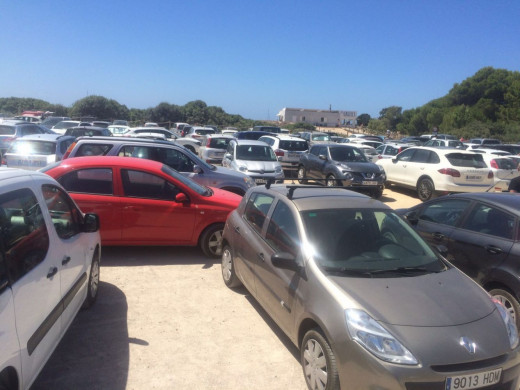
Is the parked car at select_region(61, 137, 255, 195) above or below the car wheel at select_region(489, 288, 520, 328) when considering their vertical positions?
above

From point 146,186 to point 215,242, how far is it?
1.40 m

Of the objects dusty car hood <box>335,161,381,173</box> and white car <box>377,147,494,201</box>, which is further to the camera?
dusty car hood <box>335,161,381,173</box>

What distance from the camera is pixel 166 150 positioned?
376 inches

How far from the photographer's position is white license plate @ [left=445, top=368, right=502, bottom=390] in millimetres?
2695

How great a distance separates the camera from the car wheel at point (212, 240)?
21.4 ft

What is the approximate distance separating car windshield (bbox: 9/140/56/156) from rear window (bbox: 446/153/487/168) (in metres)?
11.5

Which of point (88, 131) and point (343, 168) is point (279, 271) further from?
point (88, 131)

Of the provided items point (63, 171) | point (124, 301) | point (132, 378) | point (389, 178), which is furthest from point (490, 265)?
point (389, 178)

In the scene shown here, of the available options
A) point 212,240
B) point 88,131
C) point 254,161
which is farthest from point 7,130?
point 212,240

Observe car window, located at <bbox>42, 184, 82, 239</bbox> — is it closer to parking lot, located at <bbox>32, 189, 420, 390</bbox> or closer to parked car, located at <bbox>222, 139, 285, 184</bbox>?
parking lot, located at <bbox>32, 189, 420, 390</bbox>

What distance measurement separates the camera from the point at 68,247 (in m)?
3.68

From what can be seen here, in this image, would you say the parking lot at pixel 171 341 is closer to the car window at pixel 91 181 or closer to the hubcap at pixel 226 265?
the hubcap at pixel 226 265

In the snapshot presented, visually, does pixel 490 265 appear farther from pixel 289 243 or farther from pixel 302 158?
pixel 302 158

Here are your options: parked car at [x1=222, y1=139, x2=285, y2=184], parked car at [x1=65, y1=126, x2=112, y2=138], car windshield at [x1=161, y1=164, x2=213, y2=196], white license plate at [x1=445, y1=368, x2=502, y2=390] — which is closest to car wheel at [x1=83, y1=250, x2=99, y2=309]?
car windshield at [x1=161, y1=164, x2=213, y2=196]
